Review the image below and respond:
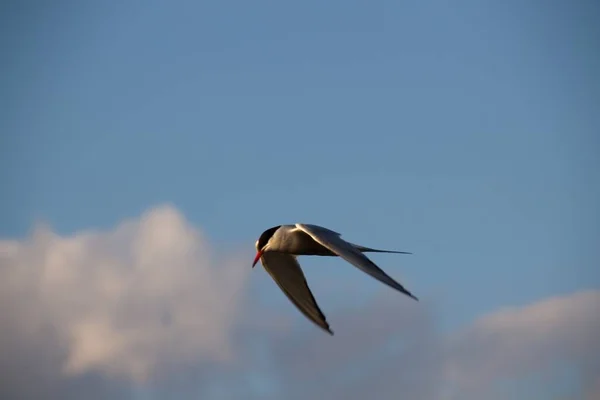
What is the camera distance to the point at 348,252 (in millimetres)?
18047

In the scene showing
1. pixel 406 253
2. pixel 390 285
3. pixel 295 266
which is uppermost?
pixel 295 266

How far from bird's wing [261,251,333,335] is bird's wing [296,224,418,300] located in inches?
58.7

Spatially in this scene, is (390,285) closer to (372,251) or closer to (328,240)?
(328,240)

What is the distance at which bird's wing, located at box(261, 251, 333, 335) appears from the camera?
2100 centimetres

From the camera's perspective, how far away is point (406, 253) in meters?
19.0

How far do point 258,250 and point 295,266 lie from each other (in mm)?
868

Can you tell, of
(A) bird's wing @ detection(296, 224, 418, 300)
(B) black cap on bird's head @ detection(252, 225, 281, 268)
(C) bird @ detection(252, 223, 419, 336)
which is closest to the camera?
(A) bird's wing @ detection(296, 224, 418, 300)

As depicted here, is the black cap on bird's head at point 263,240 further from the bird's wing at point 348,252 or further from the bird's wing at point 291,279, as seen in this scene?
the bird's wing at point 348,252

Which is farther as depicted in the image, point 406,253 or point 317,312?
point 317,312

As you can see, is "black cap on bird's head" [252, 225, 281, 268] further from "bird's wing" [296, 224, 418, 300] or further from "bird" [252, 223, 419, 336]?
"bird's wing" [296, 224, 418, 300]

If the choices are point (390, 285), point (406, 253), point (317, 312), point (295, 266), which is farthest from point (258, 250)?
point (390, 285)

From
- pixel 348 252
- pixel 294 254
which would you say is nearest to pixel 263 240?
pixel 294 254

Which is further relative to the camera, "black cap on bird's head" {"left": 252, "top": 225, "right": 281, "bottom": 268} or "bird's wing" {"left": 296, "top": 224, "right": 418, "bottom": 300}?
"black cap on bird's head" {"left": 252, "top": 225, "right": 281, "bottom": 268}

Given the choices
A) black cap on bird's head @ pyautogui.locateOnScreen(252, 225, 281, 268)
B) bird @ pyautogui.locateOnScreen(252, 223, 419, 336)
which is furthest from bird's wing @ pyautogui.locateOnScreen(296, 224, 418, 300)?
black cap on bird's head @ pyautogui.locateOnScreen(252, 225, 281, 268)
